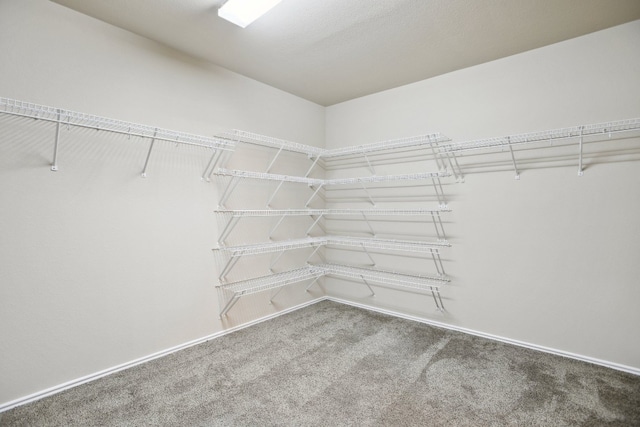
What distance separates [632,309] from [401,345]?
1495 millimetres

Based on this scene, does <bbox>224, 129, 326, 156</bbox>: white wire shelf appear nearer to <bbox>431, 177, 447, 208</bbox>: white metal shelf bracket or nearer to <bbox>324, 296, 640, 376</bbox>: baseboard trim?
<bbox>431, 177, 447, 208</bbox>: white metal shelf bracket

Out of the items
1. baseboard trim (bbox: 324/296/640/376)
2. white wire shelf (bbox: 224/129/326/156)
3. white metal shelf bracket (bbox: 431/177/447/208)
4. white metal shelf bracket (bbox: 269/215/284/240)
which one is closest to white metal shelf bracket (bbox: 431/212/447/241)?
white metal shelf bracket (bbox: 431/177/447/208)

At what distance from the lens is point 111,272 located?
6.53 feet

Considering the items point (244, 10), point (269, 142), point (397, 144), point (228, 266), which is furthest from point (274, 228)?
point (244, 10)

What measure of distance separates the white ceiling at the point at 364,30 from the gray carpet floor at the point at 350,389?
2243 mm

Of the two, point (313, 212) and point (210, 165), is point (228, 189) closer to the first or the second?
point (210, 165)

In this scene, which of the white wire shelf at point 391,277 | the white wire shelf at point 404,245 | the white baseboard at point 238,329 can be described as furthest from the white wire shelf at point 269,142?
the white baseboard at point 238,329

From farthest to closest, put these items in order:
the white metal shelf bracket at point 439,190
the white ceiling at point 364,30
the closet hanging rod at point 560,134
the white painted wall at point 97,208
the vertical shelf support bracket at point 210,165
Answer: the white metal shelf bracket at point 439,190, the vertical shelf support bracket at point 210,165, the closet hanging rod at point 560,134, the white ceiling at point 364,30, the white painted wall at point 97,208

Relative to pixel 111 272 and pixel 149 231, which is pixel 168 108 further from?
pixel 111 272

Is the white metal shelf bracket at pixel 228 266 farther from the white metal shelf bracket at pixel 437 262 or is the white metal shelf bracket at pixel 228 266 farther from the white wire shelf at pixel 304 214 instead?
the white metal shelf bracket at pixel 437 262

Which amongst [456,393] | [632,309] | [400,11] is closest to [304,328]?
[456,393]

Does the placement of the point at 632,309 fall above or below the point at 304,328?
below

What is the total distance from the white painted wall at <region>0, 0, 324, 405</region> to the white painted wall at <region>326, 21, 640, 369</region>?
205cm

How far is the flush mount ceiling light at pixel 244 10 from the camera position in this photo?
65.3 inches
